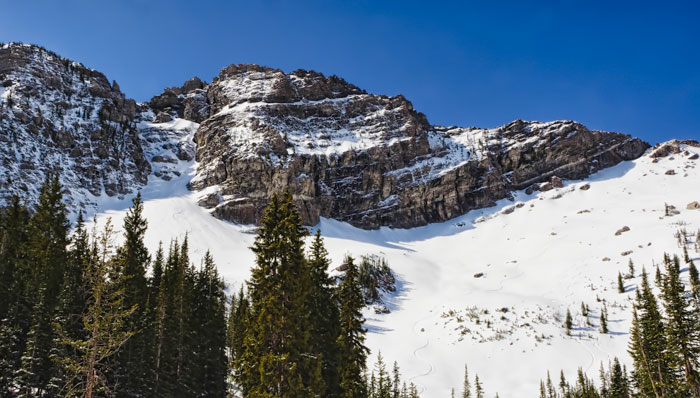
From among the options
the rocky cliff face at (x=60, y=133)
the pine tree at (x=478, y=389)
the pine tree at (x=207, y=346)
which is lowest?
the pine tree at (x=478, y=389)

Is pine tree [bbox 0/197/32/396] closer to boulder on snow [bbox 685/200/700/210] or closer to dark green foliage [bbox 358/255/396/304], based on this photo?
dark green foliage [bbox 358/255/396/304]

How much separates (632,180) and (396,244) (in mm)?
111519

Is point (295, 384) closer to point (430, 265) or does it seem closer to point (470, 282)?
point (470, 282)

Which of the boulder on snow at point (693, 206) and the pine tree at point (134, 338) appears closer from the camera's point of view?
the pine tree at point (134, 338)

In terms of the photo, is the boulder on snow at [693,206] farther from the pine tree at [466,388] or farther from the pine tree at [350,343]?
the pine tree at [350,343]

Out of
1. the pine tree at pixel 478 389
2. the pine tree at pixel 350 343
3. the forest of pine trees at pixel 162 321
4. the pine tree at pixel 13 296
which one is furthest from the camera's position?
the pine tree at pixel 478 389

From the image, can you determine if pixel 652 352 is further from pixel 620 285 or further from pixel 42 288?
pixel 620 285

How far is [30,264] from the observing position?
1587 inches

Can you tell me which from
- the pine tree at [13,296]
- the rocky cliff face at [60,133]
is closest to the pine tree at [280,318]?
the pine tree at [13,296]

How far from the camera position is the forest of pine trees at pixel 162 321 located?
60.0 ft

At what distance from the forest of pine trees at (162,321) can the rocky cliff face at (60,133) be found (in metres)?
117

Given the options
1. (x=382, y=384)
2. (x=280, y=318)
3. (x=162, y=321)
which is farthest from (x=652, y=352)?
(x=162, y=321)

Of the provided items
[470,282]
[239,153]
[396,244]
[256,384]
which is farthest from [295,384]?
[239,153]

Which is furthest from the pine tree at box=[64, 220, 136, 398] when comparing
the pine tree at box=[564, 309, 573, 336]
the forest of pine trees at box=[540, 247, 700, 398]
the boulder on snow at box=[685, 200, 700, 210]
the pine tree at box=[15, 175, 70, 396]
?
the boulder on snow at box=[685, 200, 700, 210]
